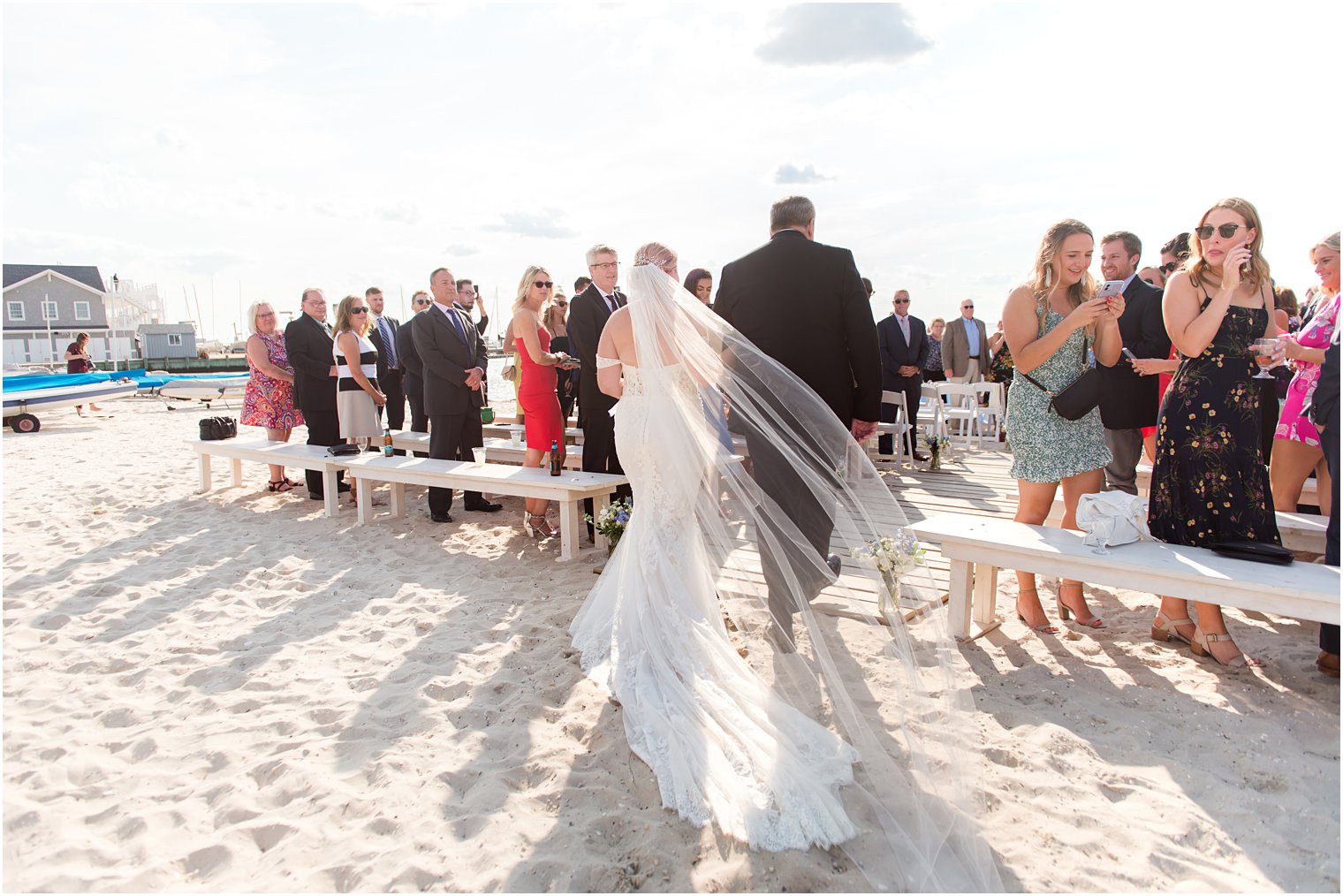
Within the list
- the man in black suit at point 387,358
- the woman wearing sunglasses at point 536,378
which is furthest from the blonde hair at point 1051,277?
the man in black suit at point 387,358

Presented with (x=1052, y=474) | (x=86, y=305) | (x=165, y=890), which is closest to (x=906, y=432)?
(x=1052, y=474)

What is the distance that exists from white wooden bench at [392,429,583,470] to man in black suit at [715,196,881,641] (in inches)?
132


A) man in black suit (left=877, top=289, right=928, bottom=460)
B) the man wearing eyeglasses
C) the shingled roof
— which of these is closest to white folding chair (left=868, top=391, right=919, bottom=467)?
man in black suit (left=877, top=289, right=928, bottom=460)

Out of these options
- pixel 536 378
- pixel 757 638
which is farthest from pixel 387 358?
pixel 757 638

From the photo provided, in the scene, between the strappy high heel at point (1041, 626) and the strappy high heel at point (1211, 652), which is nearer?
the strappy high heel at point (1211, 652)

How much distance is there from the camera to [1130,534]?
11.1 feet

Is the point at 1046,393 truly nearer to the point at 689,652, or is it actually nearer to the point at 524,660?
the point at 689,652

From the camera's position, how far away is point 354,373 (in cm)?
706

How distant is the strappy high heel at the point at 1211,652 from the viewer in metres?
3.39

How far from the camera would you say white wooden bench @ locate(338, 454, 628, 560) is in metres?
5.30

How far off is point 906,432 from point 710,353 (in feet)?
20.4

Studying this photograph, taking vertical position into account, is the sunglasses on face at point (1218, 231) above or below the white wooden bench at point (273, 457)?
above

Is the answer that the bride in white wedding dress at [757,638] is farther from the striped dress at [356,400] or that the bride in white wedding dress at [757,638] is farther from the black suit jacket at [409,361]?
→ the black suit jacket at [409,361]

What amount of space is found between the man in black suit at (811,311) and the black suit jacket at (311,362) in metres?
5.15
